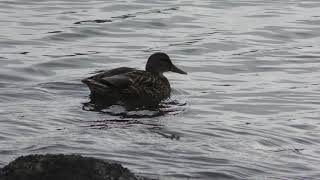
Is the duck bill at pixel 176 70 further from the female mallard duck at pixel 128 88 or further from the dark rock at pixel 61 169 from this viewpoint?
the dark rock at pixel 61 169

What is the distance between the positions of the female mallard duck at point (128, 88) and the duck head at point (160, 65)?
177mm

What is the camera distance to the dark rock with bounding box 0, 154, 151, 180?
273 inches

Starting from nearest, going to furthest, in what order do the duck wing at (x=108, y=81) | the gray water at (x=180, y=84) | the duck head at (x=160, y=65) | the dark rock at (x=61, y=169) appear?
the dark rock at (x=61, y=169), the gray water at (x=180, y=84), the duck wing at (x=108, y=81), the duck head at (x=160, y=65)

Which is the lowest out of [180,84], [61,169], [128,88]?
[180,84]

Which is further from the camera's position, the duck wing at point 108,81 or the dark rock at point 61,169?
the duck wing at point 108,81

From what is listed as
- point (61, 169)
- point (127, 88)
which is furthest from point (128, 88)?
point (61, 169)

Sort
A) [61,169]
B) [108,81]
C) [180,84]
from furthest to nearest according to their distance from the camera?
[180,84]
[108,81]
[61,169]

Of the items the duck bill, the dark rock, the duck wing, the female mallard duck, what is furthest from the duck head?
the dark rock

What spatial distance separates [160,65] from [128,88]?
3.97 feet

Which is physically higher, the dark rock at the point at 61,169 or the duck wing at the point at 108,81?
the dark rock at the point at 61,169

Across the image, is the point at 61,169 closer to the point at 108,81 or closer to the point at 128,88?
the point at 108,81

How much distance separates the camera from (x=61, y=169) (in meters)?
6.99

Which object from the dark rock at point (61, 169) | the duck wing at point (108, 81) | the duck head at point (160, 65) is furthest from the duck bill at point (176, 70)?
the dark rock at point (61, 169)

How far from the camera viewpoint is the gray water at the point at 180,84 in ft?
31.5
